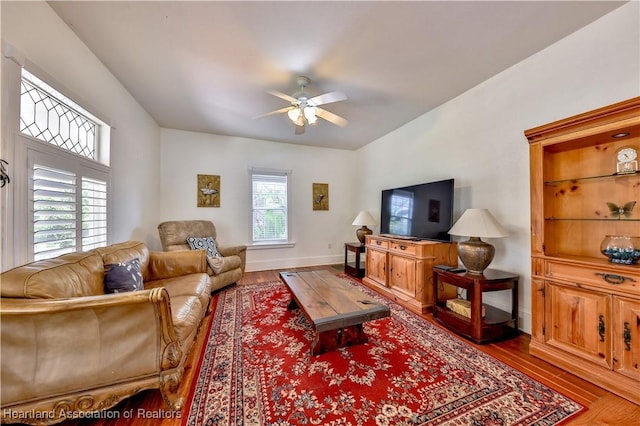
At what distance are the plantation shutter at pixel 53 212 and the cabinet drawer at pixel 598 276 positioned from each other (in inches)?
149

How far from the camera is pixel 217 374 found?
1.69 metres

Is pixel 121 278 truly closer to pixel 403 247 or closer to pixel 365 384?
pixel 365 384

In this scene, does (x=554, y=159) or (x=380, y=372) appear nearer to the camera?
(x=380, y=372)

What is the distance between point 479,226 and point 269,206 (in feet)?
12.1

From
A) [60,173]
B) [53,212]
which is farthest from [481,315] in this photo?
[60,173]

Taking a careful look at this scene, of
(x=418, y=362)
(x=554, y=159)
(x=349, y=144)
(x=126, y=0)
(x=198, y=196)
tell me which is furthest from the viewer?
(x=349, y=144)

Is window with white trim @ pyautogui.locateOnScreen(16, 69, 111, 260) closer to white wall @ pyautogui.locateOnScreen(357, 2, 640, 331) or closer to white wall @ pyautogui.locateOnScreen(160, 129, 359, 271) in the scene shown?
white wall @ pyautogui.locateOnScreen(160, 129, 359, 271)

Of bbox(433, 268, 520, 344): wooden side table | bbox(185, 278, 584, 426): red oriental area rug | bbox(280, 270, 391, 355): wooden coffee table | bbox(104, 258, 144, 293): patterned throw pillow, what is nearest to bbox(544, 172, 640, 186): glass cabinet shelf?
bbox(433, 268, 520, 344): wooden side table

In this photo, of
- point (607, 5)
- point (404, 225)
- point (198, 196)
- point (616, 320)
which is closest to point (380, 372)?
point (616, 320)

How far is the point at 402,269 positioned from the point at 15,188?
352 centimetres

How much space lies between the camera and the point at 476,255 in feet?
7.29

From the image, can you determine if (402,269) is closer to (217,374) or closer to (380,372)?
(380,372)

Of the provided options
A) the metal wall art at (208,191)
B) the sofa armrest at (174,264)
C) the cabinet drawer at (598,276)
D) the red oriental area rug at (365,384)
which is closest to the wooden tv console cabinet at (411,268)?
the red oriental area rug at (365,384)

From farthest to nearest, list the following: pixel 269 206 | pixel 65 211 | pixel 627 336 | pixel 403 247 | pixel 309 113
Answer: pixel 269 206 < pixel 403 247 < pixel 309 113 < pixel 65 211 < pixel 627 336
